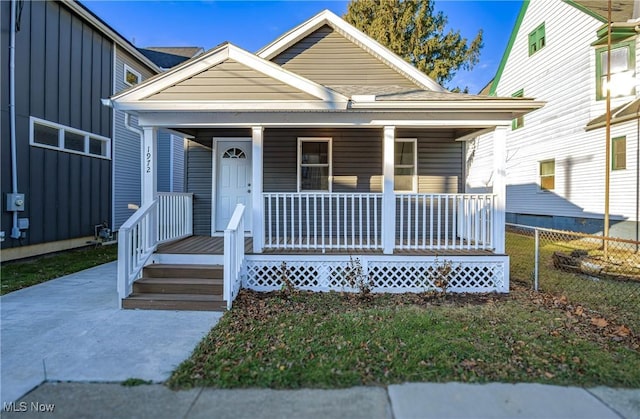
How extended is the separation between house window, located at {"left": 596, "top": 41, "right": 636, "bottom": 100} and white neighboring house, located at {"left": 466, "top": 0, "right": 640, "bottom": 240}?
23 millimetres

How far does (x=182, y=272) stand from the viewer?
5332 mm

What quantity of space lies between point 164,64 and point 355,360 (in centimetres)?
1462

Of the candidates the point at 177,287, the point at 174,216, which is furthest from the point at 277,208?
the point at 174,216

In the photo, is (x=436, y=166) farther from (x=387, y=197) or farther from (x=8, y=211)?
(x=8, y=211)

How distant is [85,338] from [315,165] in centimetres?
506

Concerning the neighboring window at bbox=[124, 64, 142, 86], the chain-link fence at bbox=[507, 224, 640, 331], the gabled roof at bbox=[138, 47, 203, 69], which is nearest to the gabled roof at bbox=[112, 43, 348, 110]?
the chain-link fence at bbox=[507, 224, 640, 331]

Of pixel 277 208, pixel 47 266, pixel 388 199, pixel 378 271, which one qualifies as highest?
pixel 388 199

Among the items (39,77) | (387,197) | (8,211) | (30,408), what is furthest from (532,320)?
(39,77)

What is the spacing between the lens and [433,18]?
18297 mm

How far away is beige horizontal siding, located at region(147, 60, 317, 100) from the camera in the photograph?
17.7ft

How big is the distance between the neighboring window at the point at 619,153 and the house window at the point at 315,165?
846 cm

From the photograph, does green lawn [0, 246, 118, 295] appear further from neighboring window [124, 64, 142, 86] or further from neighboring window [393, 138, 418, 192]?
neighboring window [393, 138, 418, 192]

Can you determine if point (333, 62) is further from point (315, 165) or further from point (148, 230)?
point (148, 230)

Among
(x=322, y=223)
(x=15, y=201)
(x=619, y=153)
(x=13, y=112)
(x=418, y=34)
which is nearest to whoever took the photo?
(x=322, y=223)
